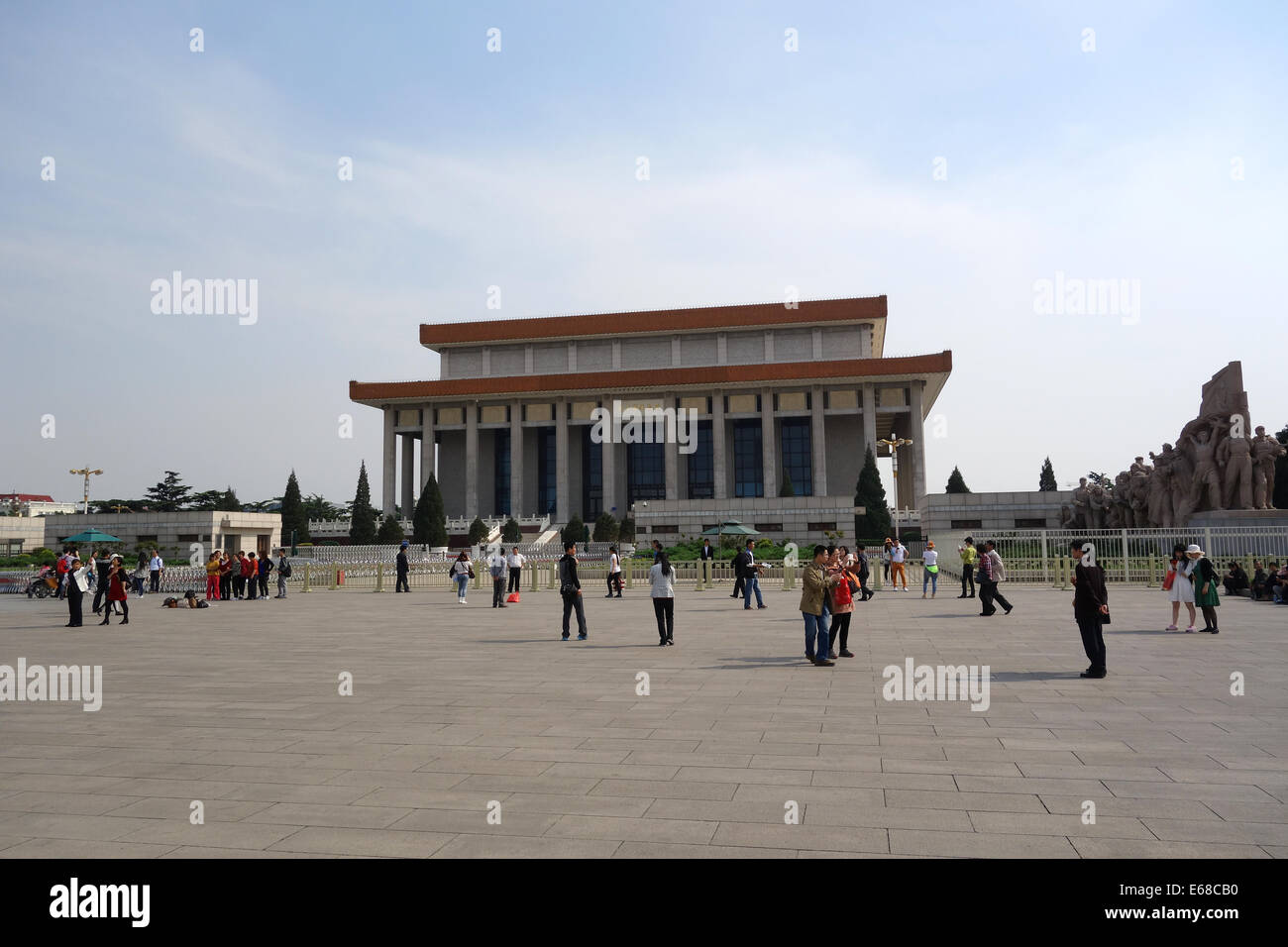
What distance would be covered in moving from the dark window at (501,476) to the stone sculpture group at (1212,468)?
46.2 meters

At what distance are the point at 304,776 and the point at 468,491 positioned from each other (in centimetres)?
5905

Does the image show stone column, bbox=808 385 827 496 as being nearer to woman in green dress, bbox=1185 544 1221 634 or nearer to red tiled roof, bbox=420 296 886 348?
red tiled roof, bbox=420 296 886 348

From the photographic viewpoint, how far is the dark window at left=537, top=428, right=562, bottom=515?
2648 inches

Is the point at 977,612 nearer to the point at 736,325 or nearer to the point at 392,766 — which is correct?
the point at 392,766

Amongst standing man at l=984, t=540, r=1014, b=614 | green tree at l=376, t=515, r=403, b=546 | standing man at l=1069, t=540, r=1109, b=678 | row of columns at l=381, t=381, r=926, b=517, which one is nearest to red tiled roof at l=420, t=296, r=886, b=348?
row of columns at l=381, t=381, r=926, b=517

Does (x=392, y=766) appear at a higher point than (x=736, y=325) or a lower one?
lower

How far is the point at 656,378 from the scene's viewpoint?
59.8 metres

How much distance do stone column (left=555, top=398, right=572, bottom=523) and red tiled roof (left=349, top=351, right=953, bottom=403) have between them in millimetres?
2290

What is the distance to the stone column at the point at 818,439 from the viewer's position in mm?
58594

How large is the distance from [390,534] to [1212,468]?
41849 millimetres

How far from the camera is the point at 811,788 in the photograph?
4.88 m

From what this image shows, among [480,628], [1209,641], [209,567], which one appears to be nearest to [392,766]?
[480,628]

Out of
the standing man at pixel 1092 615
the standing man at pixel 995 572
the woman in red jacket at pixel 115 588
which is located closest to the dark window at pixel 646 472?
the woman in red jacket at pixel 115 588

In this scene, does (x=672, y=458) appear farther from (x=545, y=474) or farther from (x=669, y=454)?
(x=545, y=474)
